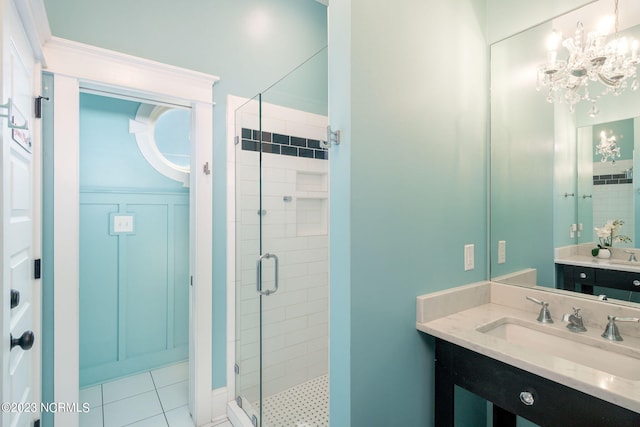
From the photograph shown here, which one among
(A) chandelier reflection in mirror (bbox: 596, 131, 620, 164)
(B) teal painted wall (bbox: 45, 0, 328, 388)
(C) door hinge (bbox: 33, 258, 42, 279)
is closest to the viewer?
(A) chandelier reflection in mirror (bbox: 596, 131, 620, 164)

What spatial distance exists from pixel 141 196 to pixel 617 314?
3.07 meters

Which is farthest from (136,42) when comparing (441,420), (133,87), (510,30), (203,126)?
(441,420)

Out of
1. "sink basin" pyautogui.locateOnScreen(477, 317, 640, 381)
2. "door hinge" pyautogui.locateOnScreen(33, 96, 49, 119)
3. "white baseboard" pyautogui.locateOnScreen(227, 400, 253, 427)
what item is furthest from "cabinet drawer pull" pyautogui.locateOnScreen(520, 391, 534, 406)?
"door hinge" pyautogui.locateOnScreen(33, 96, 49, 119)

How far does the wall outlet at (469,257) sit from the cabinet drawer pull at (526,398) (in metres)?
0.60

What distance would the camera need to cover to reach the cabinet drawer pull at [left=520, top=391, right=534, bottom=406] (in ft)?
3.14

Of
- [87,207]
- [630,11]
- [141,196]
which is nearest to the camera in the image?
[630,11]

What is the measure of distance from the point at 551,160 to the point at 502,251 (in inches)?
19.7

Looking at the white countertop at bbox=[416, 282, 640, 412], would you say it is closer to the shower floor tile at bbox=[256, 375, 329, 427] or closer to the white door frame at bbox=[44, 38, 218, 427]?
the shower floor tile at bbox=[256, 375, 329, 427]

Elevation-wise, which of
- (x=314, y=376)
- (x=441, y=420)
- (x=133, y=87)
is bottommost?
(x=314, y=376)

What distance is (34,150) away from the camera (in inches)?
57.2

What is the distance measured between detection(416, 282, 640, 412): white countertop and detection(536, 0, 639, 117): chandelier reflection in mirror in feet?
2.70

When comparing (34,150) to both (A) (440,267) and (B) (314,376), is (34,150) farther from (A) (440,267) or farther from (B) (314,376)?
(B) (314,376)

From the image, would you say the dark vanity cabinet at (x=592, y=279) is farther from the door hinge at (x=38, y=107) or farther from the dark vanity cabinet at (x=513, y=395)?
the door hinge at (x=38, y=107)

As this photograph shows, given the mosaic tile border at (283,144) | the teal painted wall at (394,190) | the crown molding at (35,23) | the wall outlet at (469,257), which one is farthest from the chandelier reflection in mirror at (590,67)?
the crown molding at (35,23)
